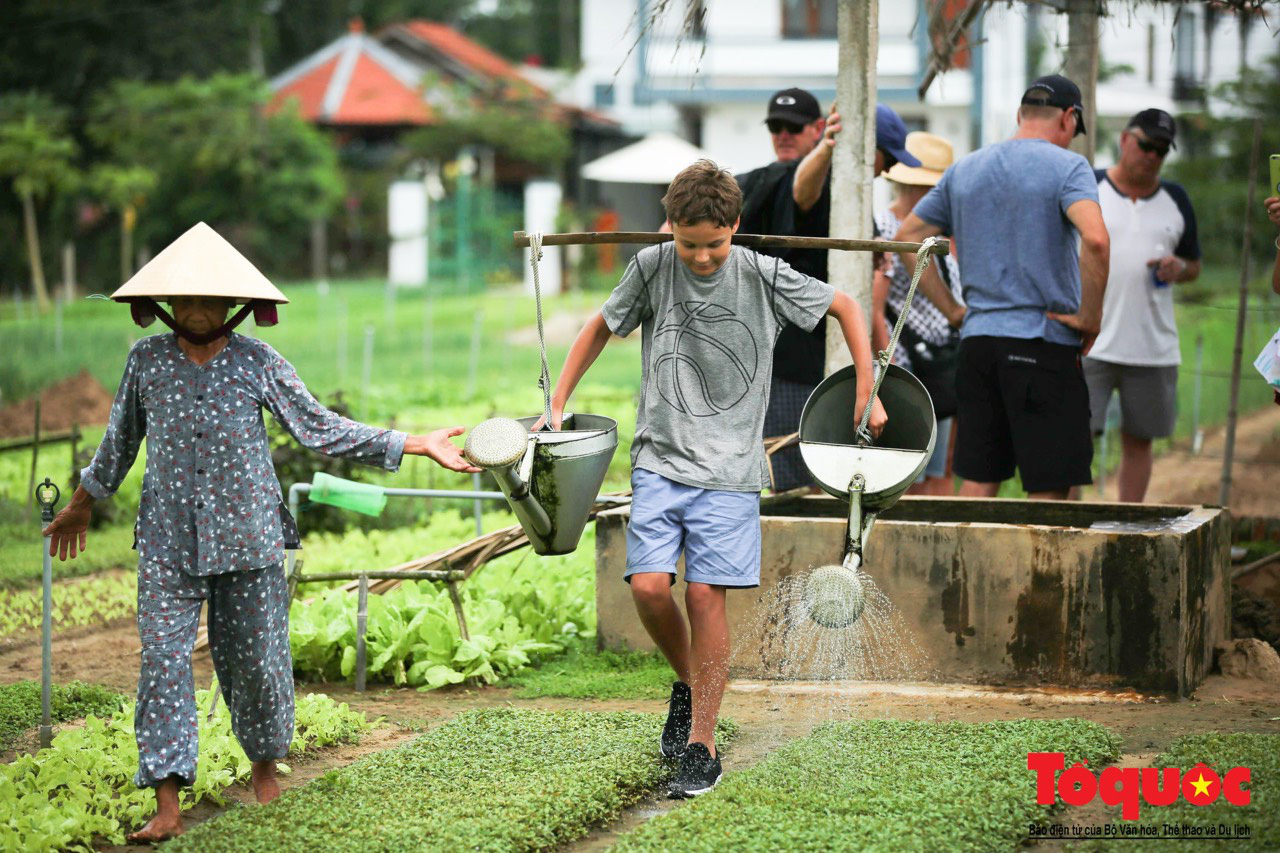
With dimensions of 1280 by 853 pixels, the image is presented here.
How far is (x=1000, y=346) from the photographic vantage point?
6023 millimetres

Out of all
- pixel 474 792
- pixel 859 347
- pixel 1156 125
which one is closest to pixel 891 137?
pixel 1156 125

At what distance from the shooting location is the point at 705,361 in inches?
181

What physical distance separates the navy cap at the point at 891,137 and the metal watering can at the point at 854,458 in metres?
2.32

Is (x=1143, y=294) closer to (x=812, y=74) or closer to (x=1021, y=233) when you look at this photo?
(x=1021, y=233)

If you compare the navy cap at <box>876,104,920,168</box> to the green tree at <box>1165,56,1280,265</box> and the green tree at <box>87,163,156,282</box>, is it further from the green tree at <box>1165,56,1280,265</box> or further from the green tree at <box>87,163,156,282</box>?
the green tree at <box>87,163,156,282</box>

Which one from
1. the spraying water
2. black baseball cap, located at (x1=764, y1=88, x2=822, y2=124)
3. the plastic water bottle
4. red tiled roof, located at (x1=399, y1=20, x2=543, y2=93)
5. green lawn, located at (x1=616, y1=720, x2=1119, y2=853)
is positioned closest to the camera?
green lawn, located at (x1=616, y1=720, x2=1119, y2=853)

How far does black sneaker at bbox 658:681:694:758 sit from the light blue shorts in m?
0.40

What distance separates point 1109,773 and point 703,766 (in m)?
1.17

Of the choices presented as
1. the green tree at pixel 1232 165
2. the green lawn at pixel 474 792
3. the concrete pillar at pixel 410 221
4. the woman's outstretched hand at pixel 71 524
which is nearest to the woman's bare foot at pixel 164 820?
the green lawn at pixel 474 792

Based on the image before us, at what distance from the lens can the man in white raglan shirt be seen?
292 inches

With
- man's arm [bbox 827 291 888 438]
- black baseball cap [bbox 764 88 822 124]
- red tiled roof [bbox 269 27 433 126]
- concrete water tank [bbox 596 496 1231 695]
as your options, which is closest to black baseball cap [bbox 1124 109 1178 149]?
black baseball cap [bbox 764 88 822 124]

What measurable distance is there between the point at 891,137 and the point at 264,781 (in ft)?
13.9

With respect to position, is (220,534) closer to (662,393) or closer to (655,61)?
(662,393)

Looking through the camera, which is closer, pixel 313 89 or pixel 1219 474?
pixel 1219 474
